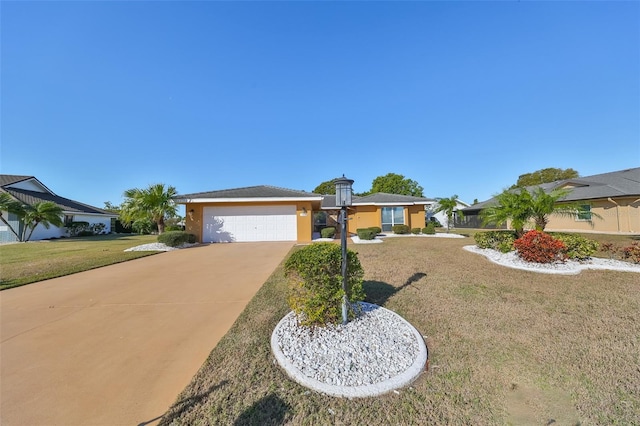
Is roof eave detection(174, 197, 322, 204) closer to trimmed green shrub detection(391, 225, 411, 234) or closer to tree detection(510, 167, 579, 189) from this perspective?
trimmed green shrub detection(391, 225, 411, 234)

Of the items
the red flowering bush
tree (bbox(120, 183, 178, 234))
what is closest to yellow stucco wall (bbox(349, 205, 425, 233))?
the red flowering bush

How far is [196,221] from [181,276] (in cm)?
996

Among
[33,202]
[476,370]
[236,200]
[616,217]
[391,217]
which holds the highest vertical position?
[33,202]

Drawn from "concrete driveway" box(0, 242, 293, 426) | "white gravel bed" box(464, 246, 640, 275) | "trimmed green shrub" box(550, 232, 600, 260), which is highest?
"trimmed green shrub" box(550, 232, 600, 260)

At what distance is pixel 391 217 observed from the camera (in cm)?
2117

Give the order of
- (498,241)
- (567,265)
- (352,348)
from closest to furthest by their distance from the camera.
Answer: (352,348) < (567,265) < (498,241)

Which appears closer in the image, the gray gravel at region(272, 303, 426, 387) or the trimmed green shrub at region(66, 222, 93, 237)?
the gray gravel at region(272, 303, 426, 387)

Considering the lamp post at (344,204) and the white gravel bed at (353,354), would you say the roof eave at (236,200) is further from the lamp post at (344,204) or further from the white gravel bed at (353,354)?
the white gravel bed at (353,354)

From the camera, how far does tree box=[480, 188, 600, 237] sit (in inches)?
339

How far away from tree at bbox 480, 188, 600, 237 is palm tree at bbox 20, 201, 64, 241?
28.2m

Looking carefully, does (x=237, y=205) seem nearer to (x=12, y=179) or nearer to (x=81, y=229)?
(x=81, y=229)

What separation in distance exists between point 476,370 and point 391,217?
1906 cm

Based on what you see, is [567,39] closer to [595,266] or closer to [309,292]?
[595,266]

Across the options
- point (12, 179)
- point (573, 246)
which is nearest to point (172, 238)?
point (573, 246)
